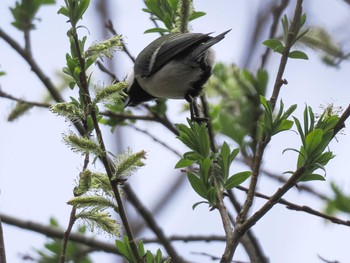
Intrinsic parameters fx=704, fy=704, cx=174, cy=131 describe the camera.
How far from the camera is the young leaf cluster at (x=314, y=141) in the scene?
210 cm

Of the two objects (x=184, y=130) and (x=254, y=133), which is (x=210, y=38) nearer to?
(x=254, y=133)

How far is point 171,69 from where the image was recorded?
14.0 ft

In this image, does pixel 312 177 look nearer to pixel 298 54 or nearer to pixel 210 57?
pixel 298 54

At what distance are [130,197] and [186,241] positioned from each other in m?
0.45

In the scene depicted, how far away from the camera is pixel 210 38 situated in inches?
165

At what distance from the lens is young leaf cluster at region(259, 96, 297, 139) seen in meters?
2.17

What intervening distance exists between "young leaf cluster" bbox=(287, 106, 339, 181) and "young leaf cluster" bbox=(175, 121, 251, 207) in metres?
0.22

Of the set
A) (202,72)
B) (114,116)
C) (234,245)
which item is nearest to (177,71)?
(202,72)

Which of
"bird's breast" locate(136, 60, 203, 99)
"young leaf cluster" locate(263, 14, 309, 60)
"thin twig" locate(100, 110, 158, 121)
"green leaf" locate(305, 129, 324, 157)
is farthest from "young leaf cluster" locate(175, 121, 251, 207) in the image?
"bird's breast" locate(136, 60, 203, 99)

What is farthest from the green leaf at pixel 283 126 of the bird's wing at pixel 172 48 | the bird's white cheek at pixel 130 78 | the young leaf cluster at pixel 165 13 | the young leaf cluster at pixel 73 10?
the bird's white cheek at pixel 130 78

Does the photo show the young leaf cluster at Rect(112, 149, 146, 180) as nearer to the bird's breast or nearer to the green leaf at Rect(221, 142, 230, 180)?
the green leaf at Rect(221, 142, 230, 180)

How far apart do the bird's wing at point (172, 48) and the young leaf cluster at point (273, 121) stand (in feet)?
5.70

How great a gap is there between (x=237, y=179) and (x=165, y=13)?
1211 millimetres

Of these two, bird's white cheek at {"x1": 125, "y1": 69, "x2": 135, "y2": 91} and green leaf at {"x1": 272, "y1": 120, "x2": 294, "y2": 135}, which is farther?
bird's white cheek at {"x1": 125, "y1": 69, "x2": 135, "y2": 91}
